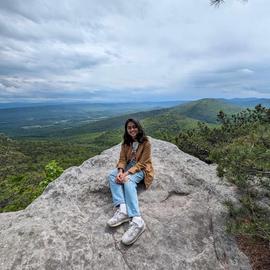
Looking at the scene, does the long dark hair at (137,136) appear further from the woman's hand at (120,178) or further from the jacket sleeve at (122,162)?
the woman's hand at (120,178)

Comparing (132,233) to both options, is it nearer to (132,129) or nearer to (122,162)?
(122,162)

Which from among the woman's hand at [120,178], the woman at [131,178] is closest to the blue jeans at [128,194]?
the woman at [131,178]

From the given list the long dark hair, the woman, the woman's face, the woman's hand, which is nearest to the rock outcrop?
the woman

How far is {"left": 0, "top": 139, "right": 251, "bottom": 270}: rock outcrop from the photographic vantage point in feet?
23.3

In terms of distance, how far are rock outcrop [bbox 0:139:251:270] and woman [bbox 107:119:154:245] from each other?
315 mm

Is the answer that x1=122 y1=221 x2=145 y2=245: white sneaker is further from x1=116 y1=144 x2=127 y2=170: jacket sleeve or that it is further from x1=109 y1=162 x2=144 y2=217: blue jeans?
x1=116 y1=144 x2=127 y2=170: jacket sleeve

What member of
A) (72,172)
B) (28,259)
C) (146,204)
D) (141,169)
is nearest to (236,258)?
(146,204)

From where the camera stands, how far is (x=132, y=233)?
292 inches

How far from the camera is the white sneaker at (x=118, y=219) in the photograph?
770 cm

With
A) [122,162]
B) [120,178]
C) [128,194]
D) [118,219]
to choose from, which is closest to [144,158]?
[122,162]

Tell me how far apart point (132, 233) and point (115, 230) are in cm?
60

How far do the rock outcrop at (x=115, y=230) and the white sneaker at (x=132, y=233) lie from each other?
0.55 feet

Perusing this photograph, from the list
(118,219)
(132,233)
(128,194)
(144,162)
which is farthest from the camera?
(144,162)

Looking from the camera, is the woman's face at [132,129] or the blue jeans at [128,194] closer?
the blue jeans at [128,194]
